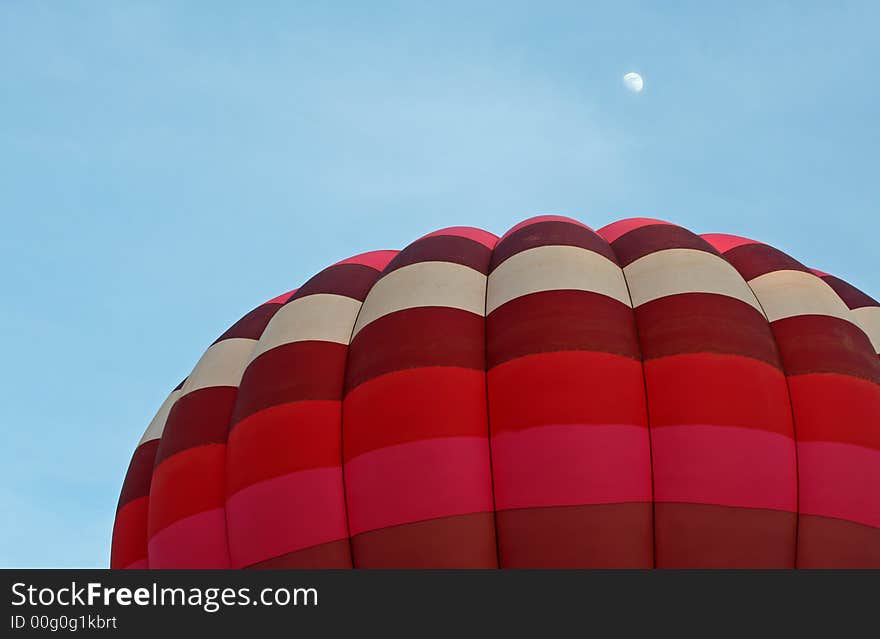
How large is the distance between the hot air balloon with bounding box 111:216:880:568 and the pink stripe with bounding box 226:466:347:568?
0.01 meters

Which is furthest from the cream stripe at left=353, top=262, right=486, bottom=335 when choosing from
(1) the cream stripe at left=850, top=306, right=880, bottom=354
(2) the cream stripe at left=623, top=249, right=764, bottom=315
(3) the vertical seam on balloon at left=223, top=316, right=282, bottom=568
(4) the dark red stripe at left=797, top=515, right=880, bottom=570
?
(1) the cream stripe at left=850, top=306, right=880, bottom=354

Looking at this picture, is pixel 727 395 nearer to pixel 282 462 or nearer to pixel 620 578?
pixel 620 578

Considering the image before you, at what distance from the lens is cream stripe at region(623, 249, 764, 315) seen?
6762mm

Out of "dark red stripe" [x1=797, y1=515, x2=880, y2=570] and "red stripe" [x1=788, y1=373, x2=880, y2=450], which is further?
"red stripe" [x1=788, y1=373, x2=880, y2=450]

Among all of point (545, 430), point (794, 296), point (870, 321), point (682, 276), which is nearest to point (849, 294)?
point (870, 321)

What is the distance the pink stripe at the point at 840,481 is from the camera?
20.3 feet

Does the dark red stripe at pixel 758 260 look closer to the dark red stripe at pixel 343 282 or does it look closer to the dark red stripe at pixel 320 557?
the dark red stripe at pixel 343 282

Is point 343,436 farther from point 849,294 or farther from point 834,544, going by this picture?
point 849,294

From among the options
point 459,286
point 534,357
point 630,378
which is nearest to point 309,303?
point 459,286

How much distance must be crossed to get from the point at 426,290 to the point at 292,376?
99 centimetres

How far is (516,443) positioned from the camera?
19.9 feet

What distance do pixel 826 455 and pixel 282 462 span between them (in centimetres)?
309

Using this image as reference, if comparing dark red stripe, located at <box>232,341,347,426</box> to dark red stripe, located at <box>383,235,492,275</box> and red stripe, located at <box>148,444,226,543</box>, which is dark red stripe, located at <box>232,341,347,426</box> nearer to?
red stripe, located at <box>148,444,226,543</box>

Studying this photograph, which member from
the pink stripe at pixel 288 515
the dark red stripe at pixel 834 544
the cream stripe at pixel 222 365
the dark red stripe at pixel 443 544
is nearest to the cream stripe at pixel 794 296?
the dark red stripe at pixel 834 544
